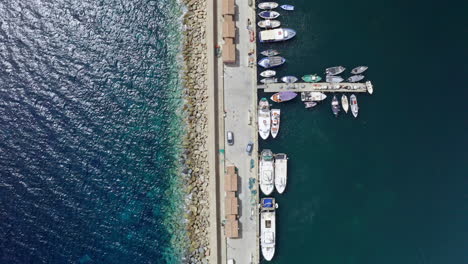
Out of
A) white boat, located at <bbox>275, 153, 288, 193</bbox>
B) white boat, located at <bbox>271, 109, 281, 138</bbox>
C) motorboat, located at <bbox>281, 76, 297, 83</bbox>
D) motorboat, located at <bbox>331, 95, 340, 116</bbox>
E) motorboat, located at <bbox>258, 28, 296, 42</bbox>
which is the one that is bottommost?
white boat, located at <bbox>275, 153, 288, 193</bbox>

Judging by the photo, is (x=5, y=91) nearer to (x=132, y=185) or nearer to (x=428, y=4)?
(x=132, y=185)

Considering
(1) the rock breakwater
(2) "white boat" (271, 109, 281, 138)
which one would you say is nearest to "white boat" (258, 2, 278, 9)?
(1) the rock breakwater

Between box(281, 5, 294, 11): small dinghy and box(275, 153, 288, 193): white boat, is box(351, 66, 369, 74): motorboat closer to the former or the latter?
box(281, 5, 294, 11): small dinghy

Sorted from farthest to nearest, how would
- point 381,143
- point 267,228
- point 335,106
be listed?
point 381,143 < point 335,106 < point 267,228

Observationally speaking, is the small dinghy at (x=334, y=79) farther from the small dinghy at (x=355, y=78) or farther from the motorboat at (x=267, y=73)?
the motorboat at (x=267, y=73)

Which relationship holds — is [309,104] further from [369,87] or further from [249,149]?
[249,149]

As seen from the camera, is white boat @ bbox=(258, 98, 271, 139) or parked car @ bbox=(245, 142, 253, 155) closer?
parked car @ bbox=(245, 142, 253, 155)

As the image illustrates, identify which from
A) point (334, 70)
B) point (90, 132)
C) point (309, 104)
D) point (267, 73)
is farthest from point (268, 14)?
point (90, 132)
